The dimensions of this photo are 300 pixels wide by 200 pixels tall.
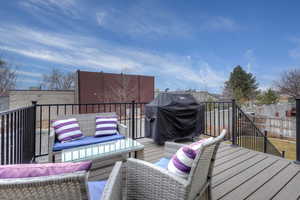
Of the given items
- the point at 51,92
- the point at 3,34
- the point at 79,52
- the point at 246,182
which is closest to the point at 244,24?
the point at 246,182

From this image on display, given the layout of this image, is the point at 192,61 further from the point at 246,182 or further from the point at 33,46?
the point at 246,182

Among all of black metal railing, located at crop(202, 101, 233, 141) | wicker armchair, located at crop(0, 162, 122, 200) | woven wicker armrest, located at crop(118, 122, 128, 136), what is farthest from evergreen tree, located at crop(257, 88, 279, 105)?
wicker armchair, located at crop(0, 162, 122, 200)

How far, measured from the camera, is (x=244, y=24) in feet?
30.6

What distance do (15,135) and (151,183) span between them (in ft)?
5.37

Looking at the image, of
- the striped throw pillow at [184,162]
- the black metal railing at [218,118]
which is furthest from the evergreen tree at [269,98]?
the striped throw pillow at [184,162]

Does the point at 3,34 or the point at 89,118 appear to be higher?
the point at 3,34

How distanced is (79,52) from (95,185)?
1244 cm

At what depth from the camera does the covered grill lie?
3.37 m

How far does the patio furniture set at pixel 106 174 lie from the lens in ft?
1.98

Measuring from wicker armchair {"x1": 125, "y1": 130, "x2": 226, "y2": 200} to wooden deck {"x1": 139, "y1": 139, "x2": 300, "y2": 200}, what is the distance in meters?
0.68

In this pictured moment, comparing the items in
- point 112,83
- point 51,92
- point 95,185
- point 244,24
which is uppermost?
point 244,24

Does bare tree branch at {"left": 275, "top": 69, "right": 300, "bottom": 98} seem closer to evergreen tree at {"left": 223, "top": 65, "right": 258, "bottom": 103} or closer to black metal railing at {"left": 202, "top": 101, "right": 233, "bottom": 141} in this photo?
evergreen tree at {"left": 223, "top": 65, "right": 258, "bottom": 103}

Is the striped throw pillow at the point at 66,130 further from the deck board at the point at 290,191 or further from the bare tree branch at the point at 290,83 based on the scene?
the bare tree branch at the point at 290,83

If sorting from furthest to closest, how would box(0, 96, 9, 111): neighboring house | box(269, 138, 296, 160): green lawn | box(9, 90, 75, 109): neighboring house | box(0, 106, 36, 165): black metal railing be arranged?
box(9, 90, 75, 109): neighboring house
box(0, 96, 9, 111): neighboring house
box(269, 138, 296, 160): green lawn
box(0, 106, 36, 165): black metal railing
